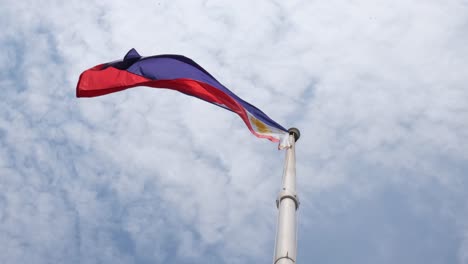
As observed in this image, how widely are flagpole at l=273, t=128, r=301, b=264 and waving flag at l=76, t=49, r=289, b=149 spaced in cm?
210

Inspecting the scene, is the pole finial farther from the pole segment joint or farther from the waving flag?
the pole segment joint

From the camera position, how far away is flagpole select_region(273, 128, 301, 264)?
9.91 m

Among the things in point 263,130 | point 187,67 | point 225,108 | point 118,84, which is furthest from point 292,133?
point 118,84

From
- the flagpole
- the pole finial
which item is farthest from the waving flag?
the flagpole

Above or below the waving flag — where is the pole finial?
below

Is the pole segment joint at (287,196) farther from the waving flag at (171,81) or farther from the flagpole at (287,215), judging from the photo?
the waving flag at (171,81)

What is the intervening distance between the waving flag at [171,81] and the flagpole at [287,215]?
6.88 feet

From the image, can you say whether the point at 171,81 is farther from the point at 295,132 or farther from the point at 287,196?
the point at 287,196

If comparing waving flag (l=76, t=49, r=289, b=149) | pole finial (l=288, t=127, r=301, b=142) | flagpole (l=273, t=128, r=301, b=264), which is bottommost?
flagpole (l=273, t=128, r=301, b=264)

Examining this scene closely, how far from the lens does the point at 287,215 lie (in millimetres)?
11117

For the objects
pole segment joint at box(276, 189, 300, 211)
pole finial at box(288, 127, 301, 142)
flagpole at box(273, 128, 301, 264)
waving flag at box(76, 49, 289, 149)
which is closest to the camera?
flagpole at box(273, 128, 301, 264)

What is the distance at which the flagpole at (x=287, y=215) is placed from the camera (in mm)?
9914

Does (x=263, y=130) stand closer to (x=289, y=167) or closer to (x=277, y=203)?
(x=289, y=167)

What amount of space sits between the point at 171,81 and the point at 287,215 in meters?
7.52
